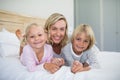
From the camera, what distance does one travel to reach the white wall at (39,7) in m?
0.65

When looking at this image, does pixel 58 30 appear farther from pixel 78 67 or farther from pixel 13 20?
pixel 13 20

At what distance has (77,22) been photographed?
26.1 inches

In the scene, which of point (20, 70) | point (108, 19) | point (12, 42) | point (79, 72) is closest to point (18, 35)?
point (12, 42)

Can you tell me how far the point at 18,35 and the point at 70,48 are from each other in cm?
20

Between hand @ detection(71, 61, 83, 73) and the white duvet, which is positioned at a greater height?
hand @ detection(71, 61, 83, 73)

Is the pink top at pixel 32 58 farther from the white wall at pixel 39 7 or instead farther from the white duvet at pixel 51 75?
the white wall at pixel 39 7

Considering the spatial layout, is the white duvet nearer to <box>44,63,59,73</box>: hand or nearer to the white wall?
<box>44,63,59,73</box>: hand

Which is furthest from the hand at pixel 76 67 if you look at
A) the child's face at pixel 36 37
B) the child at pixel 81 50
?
the child's face at pixel 36 37

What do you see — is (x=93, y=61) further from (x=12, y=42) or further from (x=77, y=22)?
(x=12, y=42)

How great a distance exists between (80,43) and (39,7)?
21 cm

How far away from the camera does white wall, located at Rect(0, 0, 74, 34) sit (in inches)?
25.8

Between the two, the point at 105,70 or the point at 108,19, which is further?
the point at 108,19

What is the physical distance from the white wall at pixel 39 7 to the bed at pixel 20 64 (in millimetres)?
26

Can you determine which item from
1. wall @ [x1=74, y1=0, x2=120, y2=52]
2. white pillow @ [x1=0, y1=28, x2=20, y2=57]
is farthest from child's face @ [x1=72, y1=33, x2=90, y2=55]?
white pillow @ [x1=0, y1=28, x2=20, y2=57]
